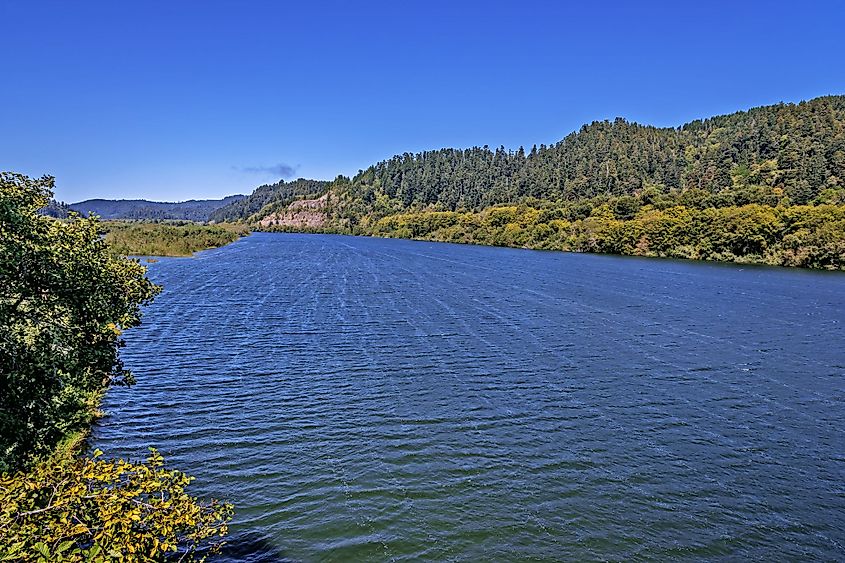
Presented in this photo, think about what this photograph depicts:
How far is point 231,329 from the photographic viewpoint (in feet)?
137

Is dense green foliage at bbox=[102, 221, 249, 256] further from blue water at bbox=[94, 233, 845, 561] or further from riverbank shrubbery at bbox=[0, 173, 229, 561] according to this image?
riverbank shrubbery at bbox=[0, 173, 229, 561]

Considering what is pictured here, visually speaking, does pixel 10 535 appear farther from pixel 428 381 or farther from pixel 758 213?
pixel 758 213

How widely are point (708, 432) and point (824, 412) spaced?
727cm

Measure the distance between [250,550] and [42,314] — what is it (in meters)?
8.00

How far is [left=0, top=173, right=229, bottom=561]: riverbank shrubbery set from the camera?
862 cm

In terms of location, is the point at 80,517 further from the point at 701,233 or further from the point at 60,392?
the point at 701,233

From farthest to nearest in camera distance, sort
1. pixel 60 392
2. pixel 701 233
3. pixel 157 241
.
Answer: pixel 701 233
pixel 157 241
pixel 60 392

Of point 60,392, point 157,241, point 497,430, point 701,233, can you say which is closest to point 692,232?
point 701,233

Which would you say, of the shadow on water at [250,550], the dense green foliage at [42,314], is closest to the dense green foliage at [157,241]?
the dense green foliage at [42,314]

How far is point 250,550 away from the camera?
15453 mm

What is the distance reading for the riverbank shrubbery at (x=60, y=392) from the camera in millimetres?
8617

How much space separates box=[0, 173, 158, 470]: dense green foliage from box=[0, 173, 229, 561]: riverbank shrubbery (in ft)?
0.08

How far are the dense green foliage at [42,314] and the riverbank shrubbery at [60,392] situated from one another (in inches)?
1.0

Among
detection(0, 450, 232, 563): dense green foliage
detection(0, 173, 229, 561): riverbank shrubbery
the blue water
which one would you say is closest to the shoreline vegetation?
the blue water
